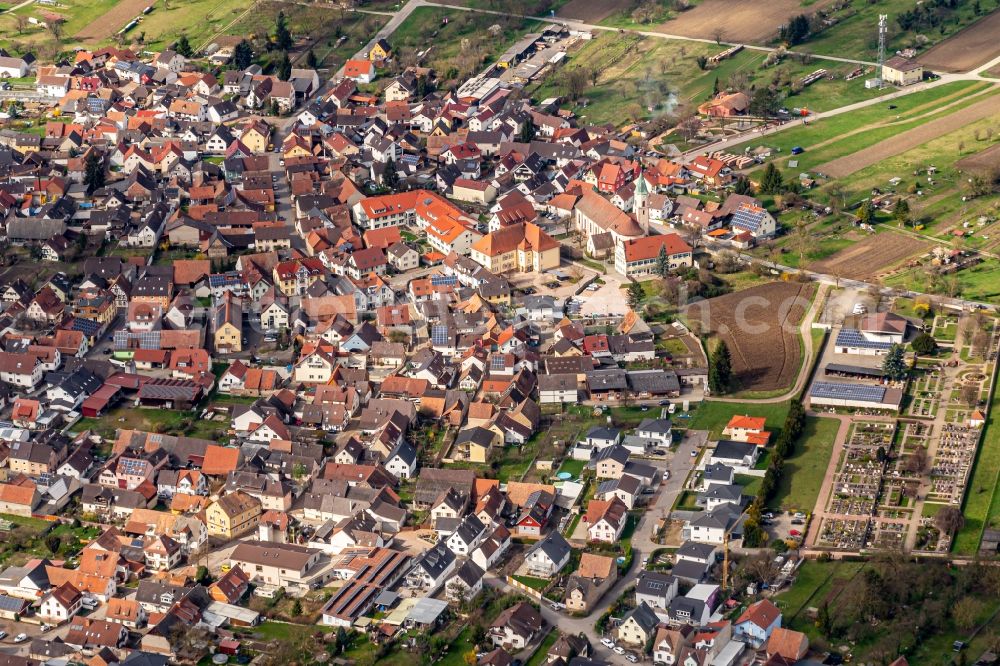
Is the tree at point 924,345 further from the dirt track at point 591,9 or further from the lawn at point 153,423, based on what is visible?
the dirt track at point 591,9

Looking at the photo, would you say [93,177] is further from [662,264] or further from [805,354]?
[805,354]

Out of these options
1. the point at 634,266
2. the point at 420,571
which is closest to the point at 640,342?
the point at 634,266

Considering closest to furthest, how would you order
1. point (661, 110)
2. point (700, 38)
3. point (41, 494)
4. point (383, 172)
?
point (41, 494) < point (383, 172) < point (661, 110) < point (700, 38)

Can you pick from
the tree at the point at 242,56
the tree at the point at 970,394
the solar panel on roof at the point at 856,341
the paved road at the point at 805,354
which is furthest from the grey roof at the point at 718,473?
the tree at the point at 242,56

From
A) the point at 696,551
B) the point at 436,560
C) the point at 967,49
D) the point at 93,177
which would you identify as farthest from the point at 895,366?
the point at 93,177

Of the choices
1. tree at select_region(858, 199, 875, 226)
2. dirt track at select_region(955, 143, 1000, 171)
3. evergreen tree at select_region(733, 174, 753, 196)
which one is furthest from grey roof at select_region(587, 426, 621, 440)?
dirt track at select_region(955, 143, 1000, 171)

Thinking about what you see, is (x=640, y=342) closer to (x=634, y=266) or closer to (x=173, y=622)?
(x=634, y=266)
